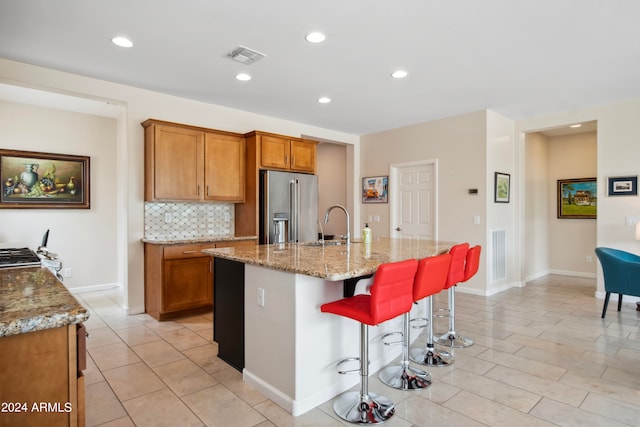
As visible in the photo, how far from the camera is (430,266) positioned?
2.29 m

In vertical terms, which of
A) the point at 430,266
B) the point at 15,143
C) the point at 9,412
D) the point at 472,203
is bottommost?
the point at 9,412

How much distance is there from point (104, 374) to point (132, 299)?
5.42ft

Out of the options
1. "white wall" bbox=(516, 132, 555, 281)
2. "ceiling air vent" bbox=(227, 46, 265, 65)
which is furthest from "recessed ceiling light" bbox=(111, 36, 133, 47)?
"white wall" bbox=(516, 132, 555, 281)

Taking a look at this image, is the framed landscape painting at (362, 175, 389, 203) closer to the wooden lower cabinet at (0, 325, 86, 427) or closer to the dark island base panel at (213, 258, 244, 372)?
the dark island base panel at (213, 258, 244, 372)

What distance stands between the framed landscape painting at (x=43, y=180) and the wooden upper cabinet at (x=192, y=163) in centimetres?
179

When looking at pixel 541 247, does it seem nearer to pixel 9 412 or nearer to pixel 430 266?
pixel 430 266

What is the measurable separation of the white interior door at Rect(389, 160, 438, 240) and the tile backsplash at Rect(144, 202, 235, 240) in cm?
290

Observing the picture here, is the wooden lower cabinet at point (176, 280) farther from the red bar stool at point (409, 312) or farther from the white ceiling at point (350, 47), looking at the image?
the red bar stool at point (409, 312)

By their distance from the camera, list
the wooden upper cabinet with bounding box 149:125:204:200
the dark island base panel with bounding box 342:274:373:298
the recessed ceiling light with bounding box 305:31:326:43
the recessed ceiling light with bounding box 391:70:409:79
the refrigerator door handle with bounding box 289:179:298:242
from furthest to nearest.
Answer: the refrigerator door handle with bounding box 289:179:298:242 → the wooden upper cabinet with bounding box 149:125:204:200 → the recessed ceiling light with bounding box 391:70:409:79 → the recessed ceiling light with bounding box 305:31:326:43 → the dark island base panel with bounding box 342:274:373:298

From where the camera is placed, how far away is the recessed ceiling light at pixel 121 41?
9.73 feet

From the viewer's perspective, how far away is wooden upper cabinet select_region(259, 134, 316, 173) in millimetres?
4746

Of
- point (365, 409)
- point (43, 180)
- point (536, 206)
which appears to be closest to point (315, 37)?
point (365, 409)

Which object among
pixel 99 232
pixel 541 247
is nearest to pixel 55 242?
pixel 99 232

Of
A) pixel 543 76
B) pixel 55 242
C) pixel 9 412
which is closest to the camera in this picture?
pixel 9 412
